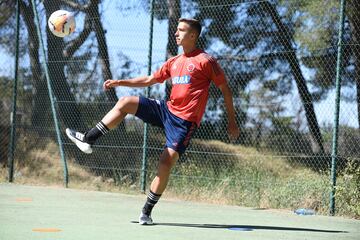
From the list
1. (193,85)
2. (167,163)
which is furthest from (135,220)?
(193,85)

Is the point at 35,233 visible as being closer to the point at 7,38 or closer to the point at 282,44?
the point at 282,44

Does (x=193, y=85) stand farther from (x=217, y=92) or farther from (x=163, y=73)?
(x=217, y=92)

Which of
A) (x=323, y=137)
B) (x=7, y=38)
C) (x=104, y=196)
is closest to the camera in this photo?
(x=104, y=196)

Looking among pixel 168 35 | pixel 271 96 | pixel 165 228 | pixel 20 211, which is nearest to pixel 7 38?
pixel 168 35

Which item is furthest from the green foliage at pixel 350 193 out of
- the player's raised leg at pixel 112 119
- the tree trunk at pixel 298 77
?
the tree trunk at pixel 298 77

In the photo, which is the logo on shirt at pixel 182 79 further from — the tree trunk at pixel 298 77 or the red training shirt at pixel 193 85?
the tree trunk at pixel 298 77

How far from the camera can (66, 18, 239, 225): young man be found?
6.52m

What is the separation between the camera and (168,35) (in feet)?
38.4

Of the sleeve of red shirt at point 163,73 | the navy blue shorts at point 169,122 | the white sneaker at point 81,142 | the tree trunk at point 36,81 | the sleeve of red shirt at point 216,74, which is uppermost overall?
the sleeve of red shirt at point 216,74

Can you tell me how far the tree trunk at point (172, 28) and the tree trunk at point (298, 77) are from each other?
167 centimetres

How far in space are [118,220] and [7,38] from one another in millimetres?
9291

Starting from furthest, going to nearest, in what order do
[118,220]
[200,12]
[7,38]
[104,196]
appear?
[7,38], [200,12], [104,196], [118,220]

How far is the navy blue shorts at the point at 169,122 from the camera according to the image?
6531 millimetres

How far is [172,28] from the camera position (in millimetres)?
11781
